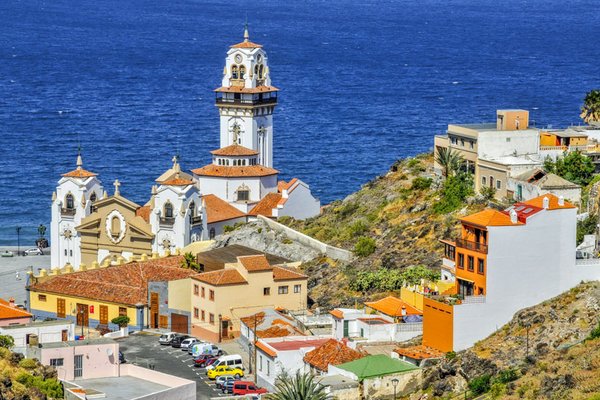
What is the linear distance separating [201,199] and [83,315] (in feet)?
60.4

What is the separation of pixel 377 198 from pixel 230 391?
113 feet

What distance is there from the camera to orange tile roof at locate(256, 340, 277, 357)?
7350cm

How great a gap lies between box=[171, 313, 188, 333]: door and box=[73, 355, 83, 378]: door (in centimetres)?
1950

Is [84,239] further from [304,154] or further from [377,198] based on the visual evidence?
[304,154]

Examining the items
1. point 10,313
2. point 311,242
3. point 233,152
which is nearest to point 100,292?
point 10,313

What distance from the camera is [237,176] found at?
115 metres

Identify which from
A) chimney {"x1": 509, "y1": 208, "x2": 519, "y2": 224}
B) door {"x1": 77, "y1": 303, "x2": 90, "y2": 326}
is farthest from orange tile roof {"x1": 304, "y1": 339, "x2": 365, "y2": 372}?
door {"x1": 77, "y1": 303, "x2": 90, "y2": 326}

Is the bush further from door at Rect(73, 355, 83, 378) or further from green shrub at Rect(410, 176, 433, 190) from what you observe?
door at Rect(73, 355, 83, 378)

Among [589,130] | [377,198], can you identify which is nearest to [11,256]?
[377,198]

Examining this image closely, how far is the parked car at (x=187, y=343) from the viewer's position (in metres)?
81.7

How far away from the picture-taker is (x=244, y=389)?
71.9 meters

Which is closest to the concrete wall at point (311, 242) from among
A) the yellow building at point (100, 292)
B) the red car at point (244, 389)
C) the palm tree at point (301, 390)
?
the yellow building at point (100, 292)

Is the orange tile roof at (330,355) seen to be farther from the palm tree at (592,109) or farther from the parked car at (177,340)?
the palm tree at (592,109)

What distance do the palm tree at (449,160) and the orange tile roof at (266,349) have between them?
24.4 m
